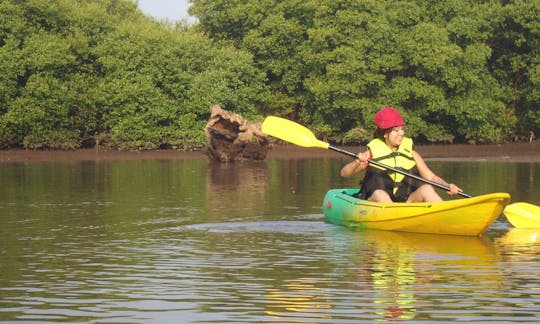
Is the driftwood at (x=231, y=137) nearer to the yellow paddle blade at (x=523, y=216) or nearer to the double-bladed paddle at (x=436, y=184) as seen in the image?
the double-bladed paddle at (x=436, y=184)

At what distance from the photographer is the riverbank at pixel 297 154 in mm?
39500

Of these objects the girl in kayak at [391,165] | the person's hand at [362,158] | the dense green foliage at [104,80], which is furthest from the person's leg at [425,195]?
the dense green foliage at [104,80]

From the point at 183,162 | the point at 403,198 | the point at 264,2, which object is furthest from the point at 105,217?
the point at 264,2

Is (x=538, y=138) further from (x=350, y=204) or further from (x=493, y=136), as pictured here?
(x=350, y=204)

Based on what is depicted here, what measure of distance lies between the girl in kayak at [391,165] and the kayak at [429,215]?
0.27m

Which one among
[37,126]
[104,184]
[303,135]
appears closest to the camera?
[303,135]

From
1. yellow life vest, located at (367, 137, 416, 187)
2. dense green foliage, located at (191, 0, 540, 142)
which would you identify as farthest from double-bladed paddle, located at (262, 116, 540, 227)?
dense green foliage, located at (191, 0, 540, 142)

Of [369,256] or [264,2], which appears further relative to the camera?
[264,2]

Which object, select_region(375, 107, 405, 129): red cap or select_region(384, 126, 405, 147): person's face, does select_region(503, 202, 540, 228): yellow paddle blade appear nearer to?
select_region(384, 126, 405, 147): person's face

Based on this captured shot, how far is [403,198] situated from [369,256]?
10.8 feet

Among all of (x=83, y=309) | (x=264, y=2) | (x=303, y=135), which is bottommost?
(x=83, y=309)

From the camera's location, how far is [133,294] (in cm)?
1035

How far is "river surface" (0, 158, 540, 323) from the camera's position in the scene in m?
9.52

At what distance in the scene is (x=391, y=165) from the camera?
15.9 m
